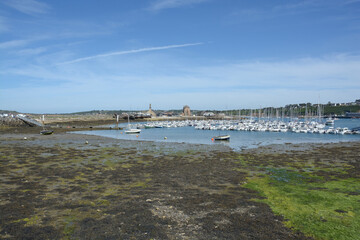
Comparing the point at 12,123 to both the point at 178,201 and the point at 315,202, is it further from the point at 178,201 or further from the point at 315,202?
the point at 315,202

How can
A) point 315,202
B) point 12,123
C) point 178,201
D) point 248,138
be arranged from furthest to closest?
point 12,123 → point 248,138 → point 178,201 → point 315,202

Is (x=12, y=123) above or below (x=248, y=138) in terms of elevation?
above

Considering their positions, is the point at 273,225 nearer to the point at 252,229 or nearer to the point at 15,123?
the point at 252,229

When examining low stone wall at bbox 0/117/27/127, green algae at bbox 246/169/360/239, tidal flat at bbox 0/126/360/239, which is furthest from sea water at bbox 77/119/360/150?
low stone wall at bbox 0/117/27/127

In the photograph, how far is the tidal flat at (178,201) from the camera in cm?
1178

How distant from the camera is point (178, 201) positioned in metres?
15.8

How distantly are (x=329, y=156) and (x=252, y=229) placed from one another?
28.1 m

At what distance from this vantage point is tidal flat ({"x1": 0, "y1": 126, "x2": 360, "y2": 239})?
464 inches

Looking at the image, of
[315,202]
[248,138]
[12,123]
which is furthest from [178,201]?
[12,123]

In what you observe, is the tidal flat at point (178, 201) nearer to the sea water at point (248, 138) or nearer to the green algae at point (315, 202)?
the green algae at point (315, 202)

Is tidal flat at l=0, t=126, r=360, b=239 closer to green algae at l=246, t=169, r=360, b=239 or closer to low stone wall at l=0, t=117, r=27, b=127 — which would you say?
A: green algae at l=246, t=169, r=360, b=239

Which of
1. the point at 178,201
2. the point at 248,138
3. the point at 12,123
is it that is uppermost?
the point at 12,123

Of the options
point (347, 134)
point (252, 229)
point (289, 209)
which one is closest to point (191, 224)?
point (252, 229)

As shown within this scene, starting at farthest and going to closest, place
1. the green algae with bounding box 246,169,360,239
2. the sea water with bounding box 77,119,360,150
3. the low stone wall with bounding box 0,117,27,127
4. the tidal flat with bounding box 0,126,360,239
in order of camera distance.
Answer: the low stone wall with bounding box 0,117,27,127, the sea water with bounding box 77,119,360,150, the green algae with bounding box 246,169,360,239, the tidal flat with bounding box 0,126,360,239
